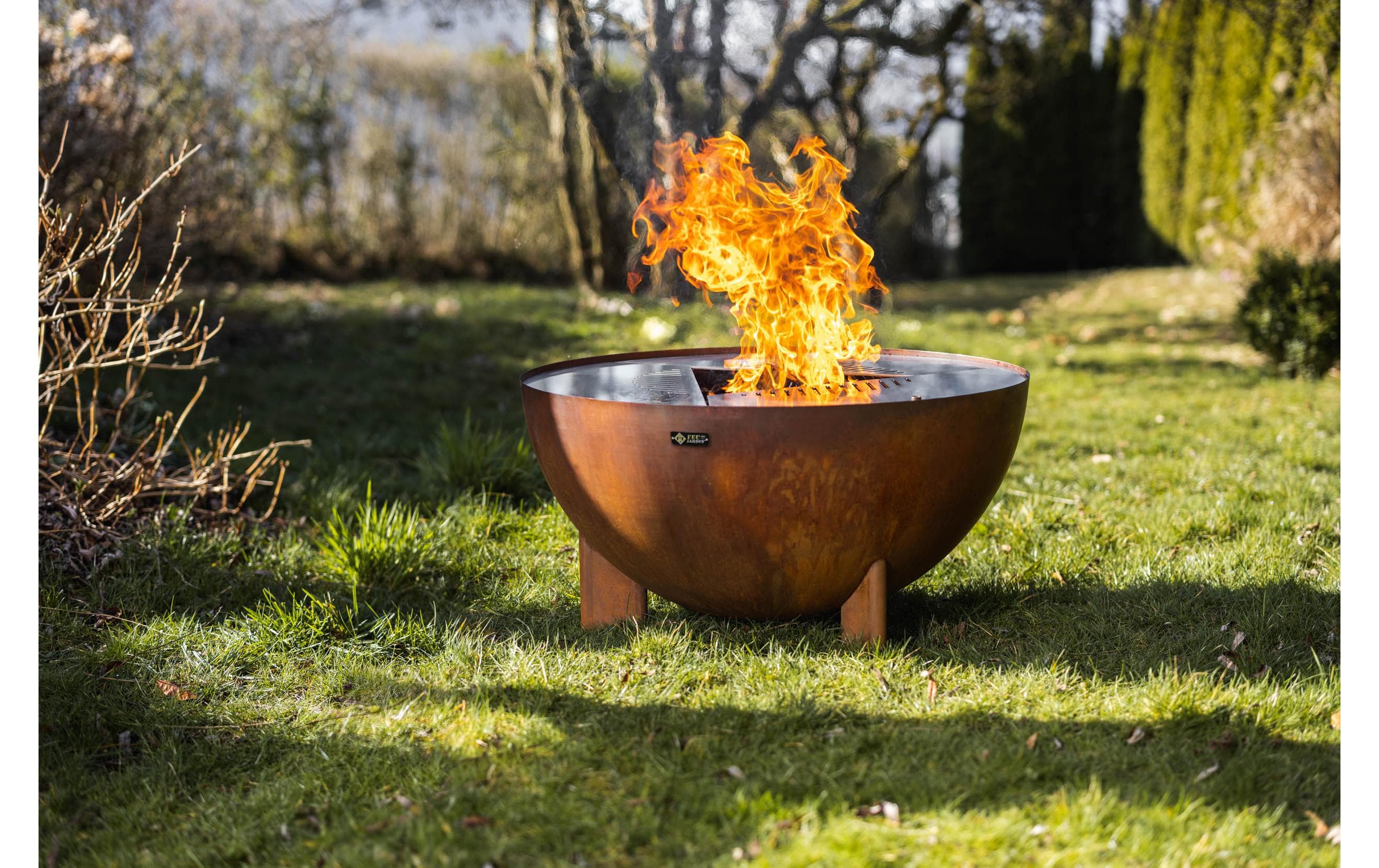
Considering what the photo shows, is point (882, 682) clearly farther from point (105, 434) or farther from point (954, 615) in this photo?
point (105, 434)

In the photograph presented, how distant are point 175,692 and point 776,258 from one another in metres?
1.99

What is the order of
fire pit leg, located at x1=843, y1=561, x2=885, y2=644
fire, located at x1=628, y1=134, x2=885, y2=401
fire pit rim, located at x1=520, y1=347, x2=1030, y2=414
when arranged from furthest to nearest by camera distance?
fire, located at x1=628, y1=134, x2=885, y2=401
fire pit leg, located at x1=843, y1=561, x2=885, y2=644
fire pit rim, located at x1=520, y1=347, x2=1030, y2=414

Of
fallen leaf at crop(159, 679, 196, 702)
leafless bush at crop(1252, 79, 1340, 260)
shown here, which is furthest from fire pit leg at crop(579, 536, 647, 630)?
leafless bush at crop(1252, 79, 1340, 260)

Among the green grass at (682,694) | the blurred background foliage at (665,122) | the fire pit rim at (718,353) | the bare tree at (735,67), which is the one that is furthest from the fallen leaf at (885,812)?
the bare tree at (735,67)

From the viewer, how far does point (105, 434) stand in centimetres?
471

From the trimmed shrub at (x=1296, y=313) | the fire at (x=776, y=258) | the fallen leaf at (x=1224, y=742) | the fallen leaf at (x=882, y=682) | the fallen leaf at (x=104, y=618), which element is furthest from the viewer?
the trimmed shrub at (x=1296, y=313)

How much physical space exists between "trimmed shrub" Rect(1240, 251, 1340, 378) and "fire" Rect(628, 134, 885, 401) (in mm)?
4769

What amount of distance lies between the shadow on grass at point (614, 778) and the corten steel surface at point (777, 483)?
35 centimetres

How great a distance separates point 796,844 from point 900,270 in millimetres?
13762

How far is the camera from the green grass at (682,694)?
79.3 inches

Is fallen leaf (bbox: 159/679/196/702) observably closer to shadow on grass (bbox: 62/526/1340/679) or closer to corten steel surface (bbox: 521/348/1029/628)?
shadow on grass (bbox: 62/526/1340/679)

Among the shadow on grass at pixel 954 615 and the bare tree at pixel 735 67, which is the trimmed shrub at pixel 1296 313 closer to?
the bare tree at pixel 735 67

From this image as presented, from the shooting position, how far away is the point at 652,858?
192 cm

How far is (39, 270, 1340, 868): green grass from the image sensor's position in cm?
201
